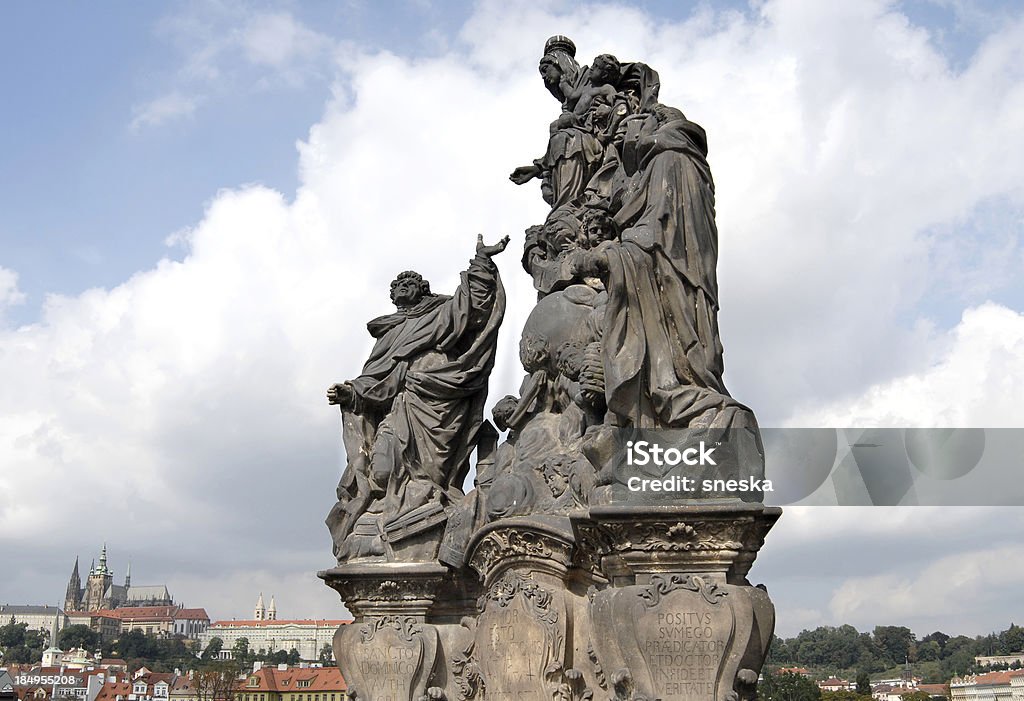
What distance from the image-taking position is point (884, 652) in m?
43.5

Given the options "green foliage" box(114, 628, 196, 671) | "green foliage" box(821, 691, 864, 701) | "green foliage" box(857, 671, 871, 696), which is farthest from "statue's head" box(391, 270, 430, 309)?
"green foliage" box(114, 628, 196, 671)

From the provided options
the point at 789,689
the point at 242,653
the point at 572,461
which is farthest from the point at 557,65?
the point at 242,653

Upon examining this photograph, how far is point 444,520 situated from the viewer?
991 cm

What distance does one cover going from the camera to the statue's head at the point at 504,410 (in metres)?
9.72

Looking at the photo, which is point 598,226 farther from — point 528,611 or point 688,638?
point 688,638

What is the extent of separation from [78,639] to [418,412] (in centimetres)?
14186

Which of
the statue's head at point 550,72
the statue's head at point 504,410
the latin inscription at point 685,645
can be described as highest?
the statue's head at point 550,72

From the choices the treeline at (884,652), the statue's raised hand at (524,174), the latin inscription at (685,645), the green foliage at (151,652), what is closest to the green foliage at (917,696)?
the treeline at (884,652)

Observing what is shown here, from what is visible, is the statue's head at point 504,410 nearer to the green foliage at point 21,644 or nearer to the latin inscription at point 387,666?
the latin inscription at point 387,666

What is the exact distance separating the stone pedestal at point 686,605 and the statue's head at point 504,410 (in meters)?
2.61

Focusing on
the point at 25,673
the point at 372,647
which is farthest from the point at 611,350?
the point at 25,673

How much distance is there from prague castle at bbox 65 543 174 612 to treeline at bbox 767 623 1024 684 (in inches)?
6002

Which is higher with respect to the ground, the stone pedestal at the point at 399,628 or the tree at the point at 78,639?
the tree at the point at 78,639

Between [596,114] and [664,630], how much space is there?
525cm
